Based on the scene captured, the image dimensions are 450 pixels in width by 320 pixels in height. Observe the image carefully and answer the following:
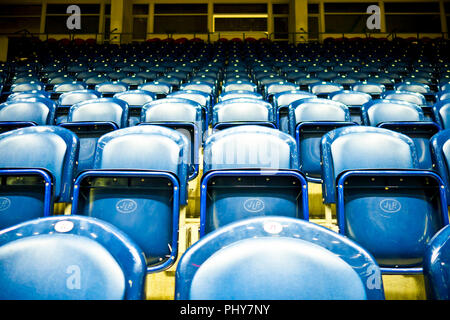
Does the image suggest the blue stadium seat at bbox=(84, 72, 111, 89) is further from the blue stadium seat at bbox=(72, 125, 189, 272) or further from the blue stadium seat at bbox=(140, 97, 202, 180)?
the blue stadium seat at bbox=(72, 125, 189, 272)

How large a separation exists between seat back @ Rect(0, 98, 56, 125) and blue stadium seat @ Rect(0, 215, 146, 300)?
134 cm

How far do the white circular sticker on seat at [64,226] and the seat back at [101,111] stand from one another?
1.14m

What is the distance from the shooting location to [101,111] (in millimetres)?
1575

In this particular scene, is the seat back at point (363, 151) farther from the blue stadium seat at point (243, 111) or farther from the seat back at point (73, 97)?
the seat back at point (73, 97)

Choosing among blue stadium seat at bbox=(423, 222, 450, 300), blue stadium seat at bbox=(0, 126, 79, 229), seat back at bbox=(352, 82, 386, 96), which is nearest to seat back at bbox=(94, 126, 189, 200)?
blue stadium seat at bbox=(0, 126, 79, 229)

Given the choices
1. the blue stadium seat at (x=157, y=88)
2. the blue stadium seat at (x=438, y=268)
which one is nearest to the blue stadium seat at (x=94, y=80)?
the blue stadium seat at (x=157, y=88)

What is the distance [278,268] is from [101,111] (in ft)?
4.64

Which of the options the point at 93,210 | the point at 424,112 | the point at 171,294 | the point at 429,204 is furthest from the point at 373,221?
the point at 424,112

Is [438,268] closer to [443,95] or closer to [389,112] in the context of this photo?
[389,112]

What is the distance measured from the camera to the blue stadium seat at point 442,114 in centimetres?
150

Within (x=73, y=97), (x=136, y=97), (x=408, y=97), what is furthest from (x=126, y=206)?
(x=408, y=97)

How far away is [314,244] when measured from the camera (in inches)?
17.4

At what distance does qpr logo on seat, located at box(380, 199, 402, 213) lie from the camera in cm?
84

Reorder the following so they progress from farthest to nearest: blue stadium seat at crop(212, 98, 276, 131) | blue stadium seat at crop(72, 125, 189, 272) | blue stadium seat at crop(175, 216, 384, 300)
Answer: blue stadium seat at crop(212, 98, 276, 131)
blue stadium seat at crop(72, 125, 189, 272)
blue stadium seat at crop(175, 216, 384, 300)
